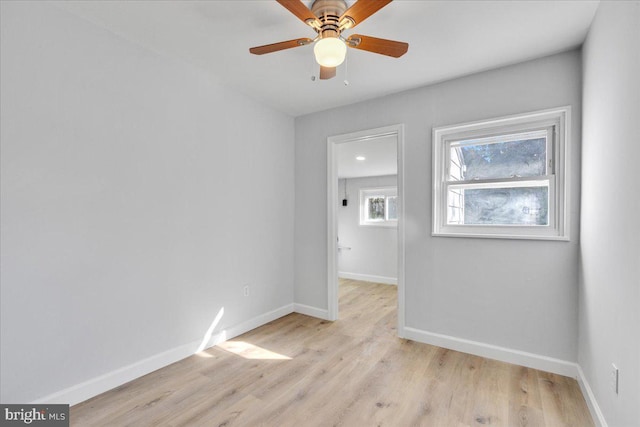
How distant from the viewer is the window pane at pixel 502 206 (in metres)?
2.45

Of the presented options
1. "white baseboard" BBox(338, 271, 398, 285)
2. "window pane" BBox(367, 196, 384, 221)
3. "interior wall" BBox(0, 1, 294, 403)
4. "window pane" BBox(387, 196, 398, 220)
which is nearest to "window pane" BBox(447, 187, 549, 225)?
"interior wall" BBox(0, 1, 294, 403)

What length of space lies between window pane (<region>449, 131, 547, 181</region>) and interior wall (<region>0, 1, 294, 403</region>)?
211cm

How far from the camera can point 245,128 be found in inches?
123

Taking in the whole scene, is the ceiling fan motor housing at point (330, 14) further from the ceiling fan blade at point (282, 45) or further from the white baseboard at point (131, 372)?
the white baseboard at point (131, 372)

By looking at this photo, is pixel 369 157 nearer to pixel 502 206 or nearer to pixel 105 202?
pixel 502 206

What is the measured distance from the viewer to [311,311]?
11.9 feet

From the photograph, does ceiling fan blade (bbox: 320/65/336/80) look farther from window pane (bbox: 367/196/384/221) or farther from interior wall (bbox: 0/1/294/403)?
window pane (bbox: 367/196/384/221)

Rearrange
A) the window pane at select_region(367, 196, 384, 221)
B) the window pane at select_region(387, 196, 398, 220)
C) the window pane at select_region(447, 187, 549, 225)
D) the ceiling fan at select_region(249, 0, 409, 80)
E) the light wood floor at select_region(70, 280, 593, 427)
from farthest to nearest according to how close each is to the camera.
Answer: the window pane at select_region(367, 196, 384, 221) < the window pane at select_region(387, 196, 398, 220) < the window pane at select_region(447, 187, 549, 225) < the light wood floor at select_region(70, 280, 593, 427) < the ceiling fan at select_region(249, 0, 409, 80)

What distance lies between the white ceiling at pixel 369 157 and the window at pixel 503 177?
841 millimetres

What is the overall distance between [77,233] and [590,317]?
10.8ft

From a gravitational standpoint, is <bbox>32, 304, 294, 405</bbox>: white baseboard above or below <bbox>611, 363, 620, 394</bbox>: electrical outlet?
below

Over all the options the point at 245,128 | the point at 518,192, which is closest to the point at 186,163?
the point at 245,128

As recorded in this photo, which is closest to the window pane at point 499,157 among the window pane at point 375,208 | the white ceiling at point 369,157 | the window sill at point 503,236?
the window sill at point 503,236

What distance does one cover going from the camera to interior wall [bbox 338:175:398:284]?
19.7 feet
